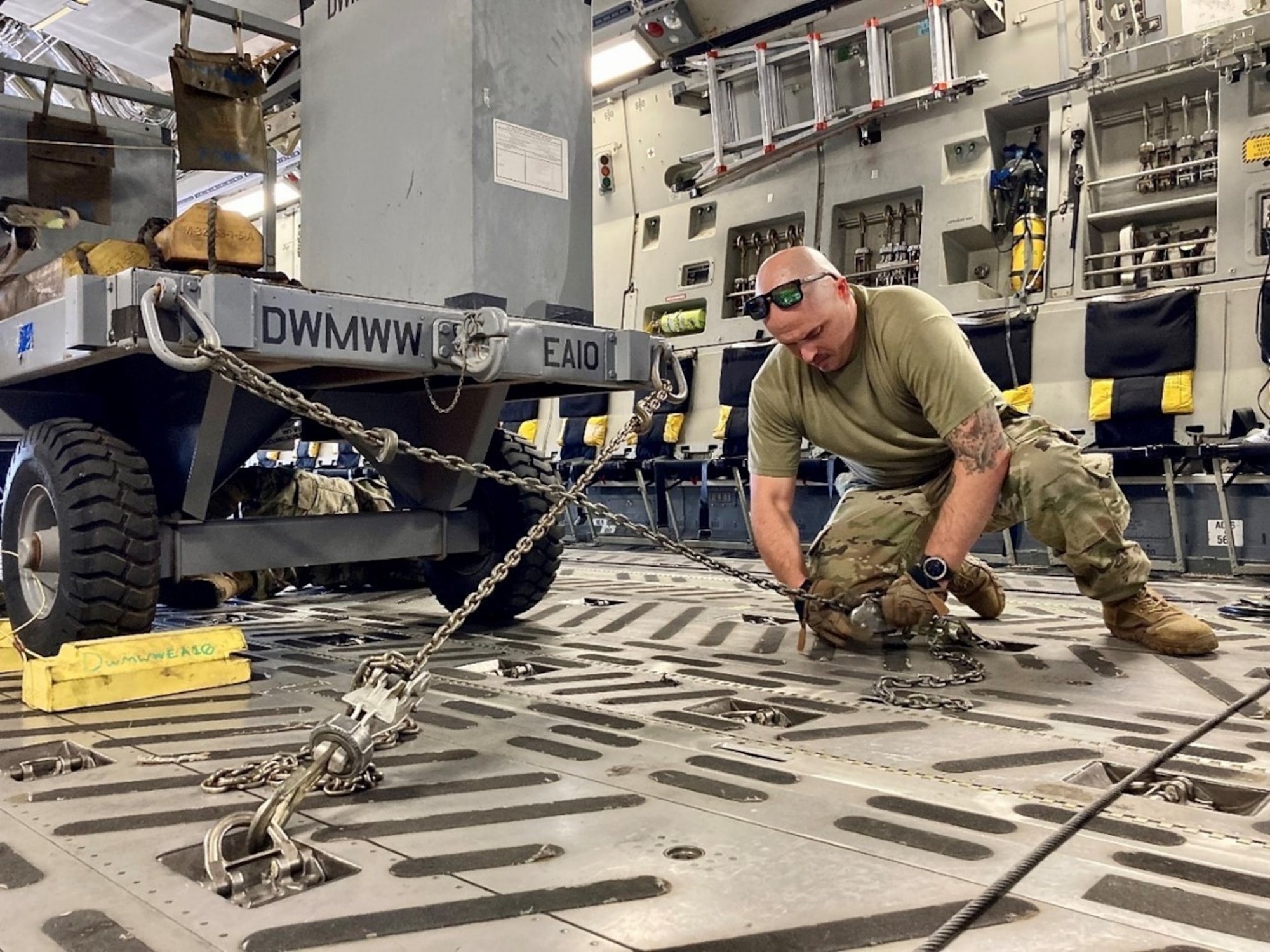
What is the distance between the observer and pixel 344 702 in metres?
1.91

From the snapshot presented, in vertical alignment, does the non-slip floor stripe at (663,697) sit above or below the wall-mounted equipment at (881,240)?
below

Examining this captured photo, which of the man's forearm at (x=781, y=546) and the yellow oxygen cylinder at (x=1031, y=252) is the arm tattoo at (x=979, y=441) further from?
the yellow oxygen cylinder at (x=1031, y=252)

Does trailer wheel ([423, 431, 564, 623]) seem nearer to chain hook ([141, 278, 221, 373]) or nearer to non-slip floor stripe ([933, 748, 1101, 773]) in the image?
chain hook ([141, 278, 221, 373])

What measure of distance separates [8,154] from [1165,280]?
19.8ft

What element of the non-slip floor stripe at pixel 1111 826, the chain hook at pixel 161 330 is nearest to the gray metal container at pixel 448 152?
the chain hook at pixel 161 330

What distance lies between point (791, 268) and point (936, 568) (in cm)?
93

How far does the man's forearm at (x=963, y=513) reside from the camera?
2965 mm

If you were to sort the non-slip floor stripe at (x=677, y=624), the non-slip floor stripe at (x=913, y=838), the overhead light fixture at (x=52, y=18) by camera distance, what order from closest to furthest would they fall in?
the non-slip floor stripe at (x=913, y=838) < the non-slip floor stripe at (x=677, y=624) < the overhead light fixture at (x=52, y=18)

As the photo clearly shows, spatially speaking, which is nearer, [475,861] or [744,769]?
[475,861]

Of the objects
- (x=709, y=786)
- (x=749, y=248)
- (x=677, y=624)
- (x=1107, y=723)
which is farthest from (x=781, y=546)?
(x=749, y=248)

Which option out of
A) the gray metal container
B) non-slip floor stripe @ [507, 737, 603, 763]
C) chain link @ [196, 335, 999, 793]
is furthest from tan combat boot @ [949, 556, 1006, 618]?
non-slip floor stripe @ [507, 737, 603, 763]

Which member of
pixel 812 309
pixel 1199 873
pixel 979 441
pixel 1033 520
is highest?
→ pixel 812 309

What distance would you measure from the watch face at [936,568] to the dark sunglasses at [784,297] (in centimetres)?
80

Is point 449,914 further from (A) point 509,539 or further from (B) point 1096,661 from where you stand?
(A) point 509,539
